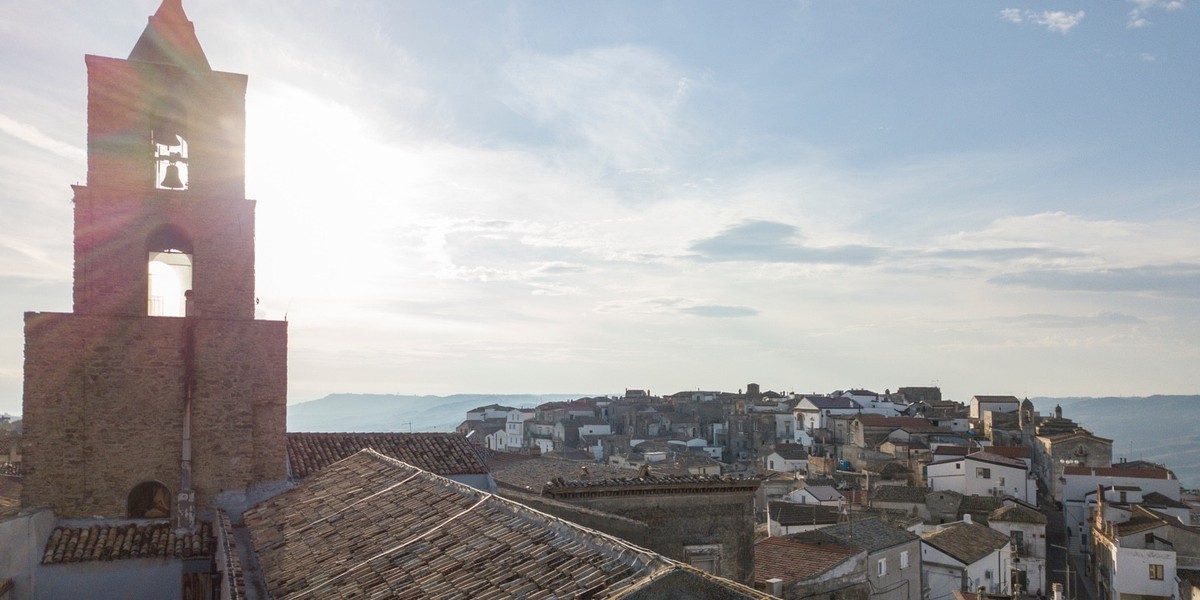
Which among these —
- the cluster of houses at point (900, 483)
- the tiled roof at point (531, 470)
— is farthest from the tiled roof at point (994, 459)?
the tiled roof at point (531, 470)

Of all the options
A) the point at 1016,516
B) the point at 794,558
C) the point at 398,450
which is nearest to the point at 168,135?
the point at 398,450

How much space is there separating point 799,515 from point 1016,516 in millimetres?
14342

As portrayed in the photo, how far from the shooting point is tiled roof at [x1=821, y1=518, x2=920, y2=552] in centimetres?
2433

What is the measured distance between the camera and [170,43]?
13.6 meters

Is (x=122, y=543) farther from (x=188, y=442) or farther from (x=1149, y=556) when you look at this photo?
(x=1149, y=556)

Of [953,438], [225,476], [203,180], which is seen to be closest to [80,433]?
[225,476]

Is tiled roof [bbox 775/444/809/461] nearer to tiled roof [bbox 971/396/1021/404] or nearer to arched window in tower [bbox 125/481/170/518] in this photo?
tiled roof [bbox 971/396/1021/404]

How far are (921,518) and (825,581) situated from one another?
26189mm

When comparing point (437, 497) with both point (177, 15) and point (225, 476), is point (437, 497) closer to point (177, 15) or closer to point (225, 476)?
point (225, 476)

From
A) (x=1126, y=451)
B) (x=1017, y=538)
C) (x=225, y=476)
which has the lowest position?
(x=1126, y=451)

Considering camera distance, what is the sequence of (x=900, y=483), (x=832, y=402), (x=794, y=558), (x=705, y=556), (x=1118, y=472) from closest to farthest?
(x=705, y=556) → (x=794, y=558) → (x=1118, y=472) → (x=900, y=483) → (x=832, y=402)

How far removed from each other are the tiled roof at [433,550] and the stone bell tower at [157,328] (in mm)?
2642

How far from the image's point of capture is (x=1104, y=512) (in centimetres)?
4228

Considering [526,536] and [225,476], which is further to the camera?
[225,476]
